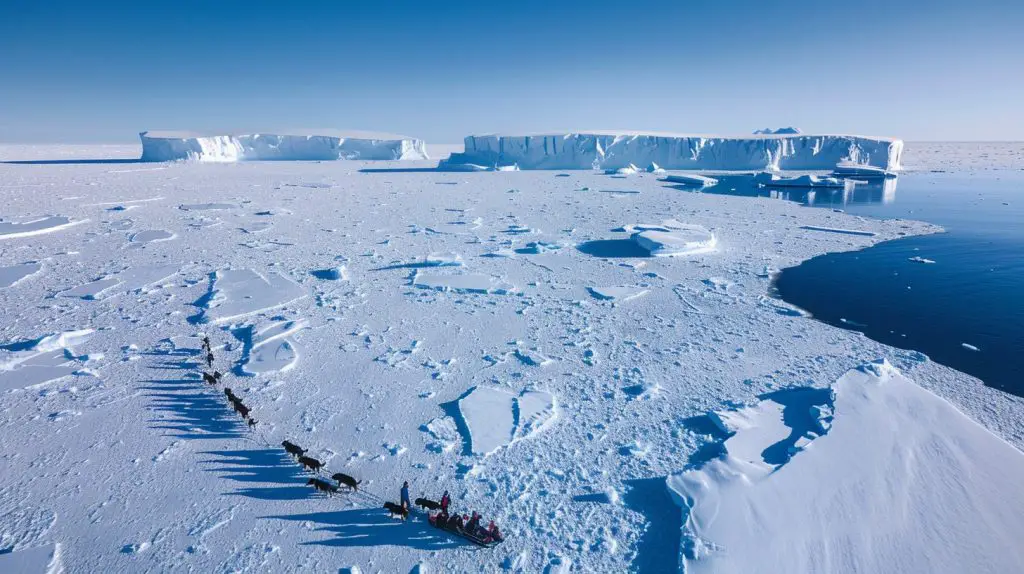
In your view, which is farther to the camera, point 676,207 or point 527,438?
point 676,207

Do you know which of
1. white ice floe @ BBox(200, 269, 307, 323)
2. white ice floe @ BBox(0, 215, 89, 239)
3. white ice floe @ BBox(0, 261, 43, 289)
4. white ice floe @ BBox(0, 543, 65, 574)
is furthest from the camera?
white ice floe @ BBox(0, 215, 89, 239)

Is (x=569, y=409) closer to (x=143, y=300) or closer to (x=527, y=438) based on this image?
(x=527, y=438)

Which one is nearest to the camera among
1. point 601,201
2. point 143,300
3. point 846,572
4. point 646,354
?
point 846,572

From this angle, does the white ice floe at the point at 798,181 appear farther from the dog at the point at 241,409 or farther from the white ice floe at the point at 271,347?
the dog at the point at 241,409

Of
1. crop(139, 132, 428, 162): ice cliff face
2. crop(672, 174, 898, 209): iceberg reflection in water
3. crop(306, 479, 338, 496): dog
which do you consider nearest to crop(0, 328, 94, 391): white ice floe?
crop(306, 479, 338, 496): dog

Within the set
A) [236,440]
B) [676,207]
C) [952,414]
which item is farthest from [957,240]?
[236,440]

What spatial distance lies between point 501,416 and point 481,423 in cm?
23

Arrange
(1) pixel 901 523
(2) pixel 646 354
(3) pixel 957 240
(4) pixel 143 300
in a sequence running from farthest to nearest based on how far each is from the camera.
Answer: (3) pixel 957 240, (4) pixel 143 300, (2) pixel 646 354, (1) pixel 901 523

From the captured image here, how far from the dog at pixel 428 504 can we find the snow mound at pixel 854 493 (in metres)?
1.65

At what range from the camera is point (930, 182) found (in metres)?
28.4

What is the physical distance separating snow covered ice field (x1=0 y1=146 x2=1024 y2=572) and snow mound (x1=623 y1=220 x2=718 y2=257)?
3.85 feet

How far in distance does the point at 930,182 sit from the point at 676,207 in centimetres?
2158

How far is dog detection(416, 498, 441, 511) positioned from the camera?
336 centimetres

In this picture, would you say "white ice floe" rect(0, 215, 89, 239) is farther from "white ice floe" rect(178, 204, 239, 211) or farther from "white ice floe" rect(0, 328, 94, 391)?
"white ice floe" rect(0, 328, 94, 391)
